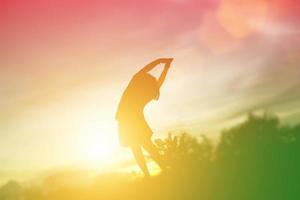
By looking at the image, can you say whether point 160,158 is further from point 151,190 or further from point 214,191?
point 214,191

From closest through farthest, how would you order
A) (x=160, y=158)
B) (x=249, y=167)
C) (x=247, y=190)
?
1. (x=247, y=190)
2. (x=249, y=167)
3. (x=160, y=158)

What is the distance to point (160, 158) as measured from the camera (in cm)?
1464

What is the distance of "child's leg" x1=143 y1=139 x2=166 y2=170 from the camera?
14.3m

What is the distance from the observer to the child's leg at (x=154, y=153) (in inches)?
562

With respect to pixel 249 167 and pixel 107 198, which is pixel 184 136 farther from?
pixel 107 198

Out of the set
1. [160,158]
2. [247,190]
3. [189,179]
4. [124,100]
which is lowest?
[247,190]

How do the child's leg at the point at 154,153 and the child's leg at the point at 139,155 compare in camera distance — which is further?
the child's leg at the point at 139,155

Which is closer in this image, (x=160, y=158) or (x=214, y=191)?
(x=214, y=191)

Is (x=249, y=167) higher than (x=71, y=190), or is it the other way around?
(x=71, y=190)

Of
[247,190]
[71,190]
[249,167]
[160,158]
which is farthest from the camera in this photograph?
[71,190]

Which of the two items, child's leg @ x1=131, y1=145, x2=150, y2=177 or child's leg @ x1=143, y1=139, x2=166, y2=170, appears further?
child's leg @ x1=131, y1=145, x2=150, y2=177

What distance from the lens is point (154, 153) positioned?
1448 cm

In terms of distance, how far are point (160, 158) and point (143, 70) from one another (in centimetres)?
263

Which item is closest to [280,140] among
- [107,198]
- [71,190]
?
[107,198]
